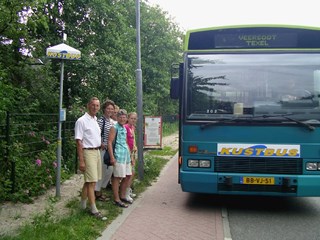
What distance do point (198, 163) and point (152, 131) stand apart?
8306 millimetres

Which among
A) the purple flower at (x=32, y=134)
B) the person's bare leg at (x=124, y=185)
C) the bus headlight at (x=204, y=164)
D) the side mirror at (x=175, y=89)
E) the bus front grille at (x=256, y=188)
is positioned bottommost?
the person's bare leg at (x=124, y=185)

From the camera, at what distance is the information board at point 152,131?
15.0 metres

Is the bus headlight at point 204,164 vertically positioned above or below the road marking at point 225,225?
above

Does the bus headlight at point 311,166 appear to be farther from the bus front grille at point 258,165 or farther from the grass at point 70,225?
the grass at point 70,225

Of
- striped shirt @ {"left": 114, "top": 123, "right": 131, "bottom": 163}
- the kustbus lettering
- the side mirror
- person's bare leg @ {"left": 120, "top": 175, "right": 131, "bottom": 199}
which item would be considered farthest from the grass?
Result: the side mirror

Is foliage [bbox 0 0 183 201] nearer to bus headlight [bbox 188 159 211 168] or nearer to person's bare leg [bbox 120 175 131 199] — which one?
person's bare leg [bbox 120 175 131 199]

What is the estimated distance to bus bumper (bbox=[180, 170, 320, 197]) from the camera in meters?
6.59

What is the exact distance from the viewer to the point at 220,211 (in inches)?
291

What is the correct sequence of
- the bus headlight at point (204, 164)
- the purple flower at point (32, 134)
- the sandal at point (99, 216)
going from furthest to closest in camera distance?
the purple flower at point (32, 134), the bus headlight at point (204, 164), the sandal at point (99, 216)

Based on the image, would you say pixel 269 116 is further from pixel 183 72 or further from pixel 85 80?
pixel 85 80

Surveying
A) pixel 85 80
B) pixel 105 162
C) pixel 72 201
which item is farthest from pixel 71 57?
pixel 85 80

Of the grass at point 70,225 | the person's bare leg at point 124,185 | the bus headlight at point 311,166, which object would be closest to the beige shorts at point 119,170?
the person's bare leg at point 124,185

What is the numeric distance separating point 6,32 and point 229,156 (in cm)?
454

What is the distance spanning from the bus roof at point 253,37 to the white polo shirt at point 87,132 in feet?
7.58
